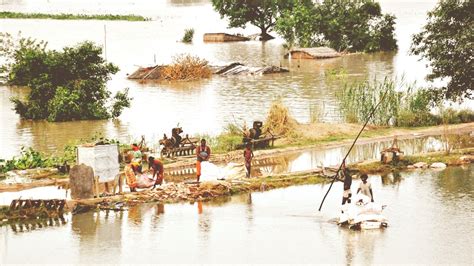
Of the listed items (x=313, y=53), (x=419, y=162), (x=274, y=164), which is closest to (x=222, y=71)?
(x=313, y=53)

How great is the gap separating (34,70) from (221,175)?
13.9 metres

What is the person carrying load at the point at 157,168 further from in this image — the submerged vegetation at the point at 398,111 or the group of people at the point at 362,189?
the submerged vegetation at the point at 398,111

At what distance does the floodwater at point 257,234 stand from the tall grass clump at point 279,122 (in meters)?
6.28

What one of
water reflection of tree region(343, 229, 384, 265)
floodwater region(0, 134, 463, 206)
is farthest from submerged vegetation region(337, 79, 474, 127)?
water reflection of tree region(343, 229, 384, 265)

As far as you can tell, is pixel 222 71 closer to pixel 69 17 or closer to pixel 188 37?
pixel 188 37

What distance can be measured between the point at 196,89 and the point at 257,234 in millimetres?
24978

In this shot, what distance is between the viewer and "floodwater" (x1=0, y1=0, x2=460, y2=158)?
98.5 ft

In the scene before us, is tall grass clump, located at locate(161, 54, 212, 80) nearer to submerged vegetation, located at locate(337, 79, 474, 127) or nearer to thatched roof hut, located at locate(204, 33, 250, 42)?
submerged vegetation, located at locate(337, 79, 474, 127)

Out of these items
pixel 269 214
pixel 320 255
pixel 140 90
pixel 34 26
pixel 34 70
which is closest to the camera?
pixel 320 255

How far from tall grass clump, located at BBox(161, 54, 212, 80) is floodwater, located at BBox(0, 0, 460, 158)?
80 centimetres

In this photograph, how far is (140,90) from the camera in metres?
41.4

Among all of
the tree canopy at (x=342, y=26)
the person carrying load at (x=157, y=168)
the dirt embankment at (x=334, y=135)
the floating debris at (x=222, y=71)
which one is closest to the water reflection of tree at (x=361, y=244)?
the person carrying load at (x=157, y=168)

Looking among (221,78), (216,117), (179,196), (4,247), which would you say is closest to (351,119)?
(216,117)

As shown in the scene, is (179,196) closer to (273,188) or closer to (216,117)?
(273,188)
